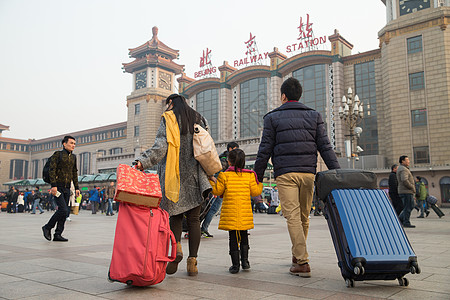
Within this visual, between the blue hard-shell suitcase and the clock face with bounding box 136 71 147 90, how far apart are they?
197ft

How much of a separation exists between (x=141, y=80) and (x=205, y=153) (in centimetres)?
6037

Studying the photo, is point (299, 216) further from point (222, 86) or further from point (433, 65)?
point (222, 86)

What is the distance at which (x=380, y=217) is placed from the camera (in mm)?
3230

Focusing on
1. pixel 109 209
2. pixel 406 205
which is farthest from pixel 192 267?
pixel 109 209

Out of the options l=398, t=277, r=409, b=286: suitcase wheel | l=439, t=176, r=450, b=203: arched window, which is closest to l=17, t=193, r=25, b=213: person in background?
l=398, t=277, r=409, b=286: suitcase wheel

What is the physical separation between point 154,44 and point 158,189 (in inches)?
2536

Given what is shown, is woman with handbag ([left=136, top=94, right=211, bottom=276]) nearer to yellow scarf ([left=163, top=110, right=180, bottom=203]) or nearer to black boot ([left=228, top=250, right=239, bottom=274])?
yellow scarf ([left=163, top=110, right=180, bottom=203])

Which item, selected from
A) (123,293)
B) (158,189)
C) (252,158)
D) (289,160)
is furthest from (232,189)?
(252,158)

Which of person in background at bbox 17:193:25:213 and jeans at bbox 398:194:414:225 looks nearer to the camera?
jeans at bbox 398:194:414:225

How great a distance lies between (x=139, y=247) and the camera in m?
3.03

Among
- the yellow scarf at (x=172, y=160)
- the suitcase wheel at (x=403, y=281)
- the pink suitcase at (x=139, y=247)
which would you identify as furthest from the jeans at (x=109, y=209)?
the suitcase wheel at (x=403, y=281)

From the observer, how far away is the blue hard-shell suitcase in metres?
2.94

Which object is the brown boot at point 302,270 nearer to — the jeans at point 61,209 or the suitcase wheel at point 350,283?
the suitcase wheel at point 350,283

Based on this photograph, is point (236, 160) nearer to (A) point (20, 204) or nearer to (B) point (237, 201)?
(B) point (237, 201)
